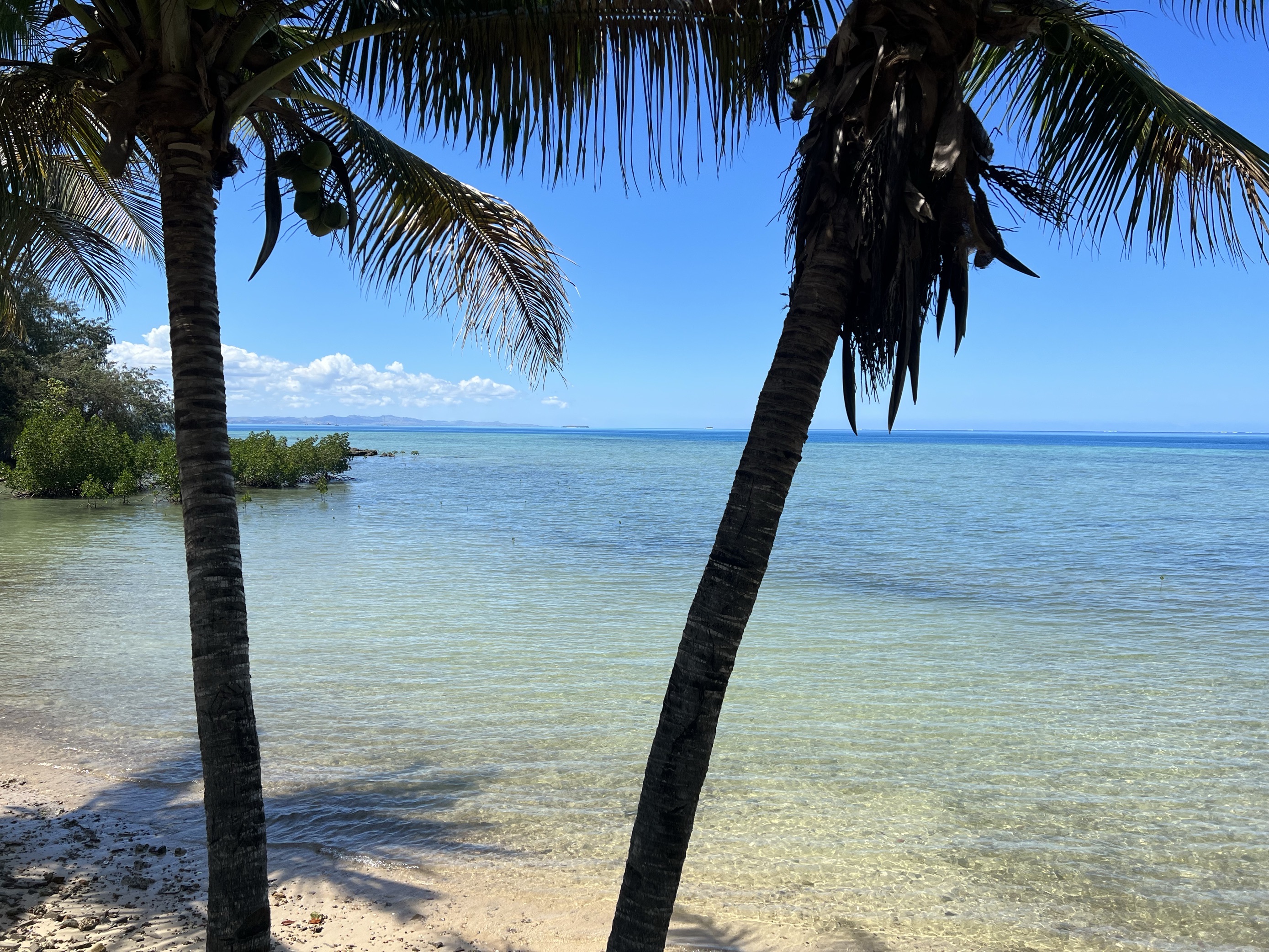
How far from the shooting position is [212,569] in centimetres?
308

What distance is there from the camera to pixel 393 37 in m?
3.95

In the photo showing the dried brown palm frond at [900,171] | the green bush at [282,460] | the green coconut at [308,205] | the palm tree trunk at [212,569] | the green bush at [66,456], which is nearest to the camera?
the dried brown palm frond at [900,171]

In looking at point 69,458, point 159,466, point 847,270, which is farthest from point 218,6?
point 69,458

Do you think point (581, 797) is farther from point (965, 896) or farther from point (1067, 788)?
point (1067, 788)

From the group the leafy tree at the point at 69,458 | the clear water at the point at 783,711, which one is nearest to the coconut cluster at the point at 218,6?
the clear water at the point at 783,711

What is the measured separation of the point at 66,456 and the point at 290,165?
91.4 feet

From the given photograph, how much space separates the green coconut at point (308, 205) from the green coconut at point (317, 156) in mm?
119

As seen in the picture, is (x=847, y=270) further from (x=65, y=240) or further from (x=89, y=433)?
(x=89, y=433)

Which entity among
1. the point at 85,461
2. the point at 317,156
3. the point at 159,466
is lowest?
the point at 159,466

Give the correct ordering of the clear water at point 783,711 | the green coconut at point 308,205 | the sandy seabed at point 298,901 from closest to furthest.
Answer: the green coconut at point 308,205
the sandy seabed at point 298,901
the clear water at point 783,711

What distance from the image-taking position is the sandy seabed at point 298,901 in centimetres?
413

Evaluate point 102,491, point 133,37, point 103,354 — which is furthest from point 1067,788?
point 103,354

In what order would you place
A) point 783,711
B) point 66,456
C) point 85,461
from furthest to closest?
point 85,461 → point 66,456 → point 783,711

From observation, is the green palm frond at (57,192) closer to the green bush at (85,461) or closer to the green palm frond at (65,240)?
the green palm frond at (65,240)
